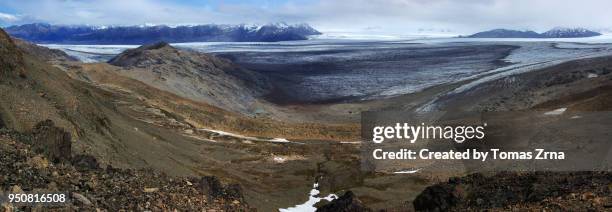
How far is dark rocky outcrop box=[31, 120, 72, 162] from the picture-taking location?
1678 cm

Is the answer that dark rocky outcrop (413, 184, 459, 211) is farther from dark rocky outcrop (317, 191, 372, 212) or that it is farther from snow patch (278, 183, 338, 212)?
snow patch (278, 183, 338, 212)

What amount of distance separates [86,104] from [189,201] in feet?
47.0

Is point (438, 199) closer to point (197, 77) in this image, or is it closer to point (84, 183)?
point (84, 183)

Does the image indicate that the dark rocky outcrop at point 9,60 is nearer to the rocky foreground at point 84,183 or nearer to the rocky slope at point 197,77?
the rocky foreground at point 84,183

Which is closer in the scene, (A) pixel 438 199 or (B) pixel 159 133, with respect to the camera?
(A) pixel 438 199

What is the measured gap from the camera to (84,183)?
47.0 ft

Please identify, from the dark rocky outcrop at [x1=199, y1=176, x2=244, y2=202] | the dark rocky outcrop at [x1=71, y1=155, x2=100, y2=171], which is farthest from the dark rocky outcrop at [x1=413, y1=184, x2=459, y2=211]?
the dark rocky outcrop at [x1=71, y1=155, x2=100, y2=171]

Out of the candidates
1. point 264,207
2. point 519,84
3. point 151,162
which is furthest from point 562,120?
point 519,84

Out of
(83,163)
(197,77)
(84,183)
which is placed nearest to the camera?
(84,183)

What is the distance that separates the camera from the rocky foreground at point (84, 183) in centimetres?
1300

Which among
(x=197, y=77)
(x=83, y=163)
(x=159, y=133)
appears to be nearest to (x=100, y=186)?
(x=83, y=163)

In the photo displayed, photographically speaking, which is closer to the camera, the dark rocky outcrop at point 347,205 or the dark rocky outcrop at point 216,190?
the dark rocky outcrop at point 347,205

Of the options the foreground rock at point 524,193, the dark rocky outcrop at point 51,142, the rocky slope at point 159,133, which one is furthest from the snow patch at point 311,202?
the dark rocky outcrop at point 51,142

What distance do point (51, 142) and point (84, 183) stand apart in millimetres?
3998
